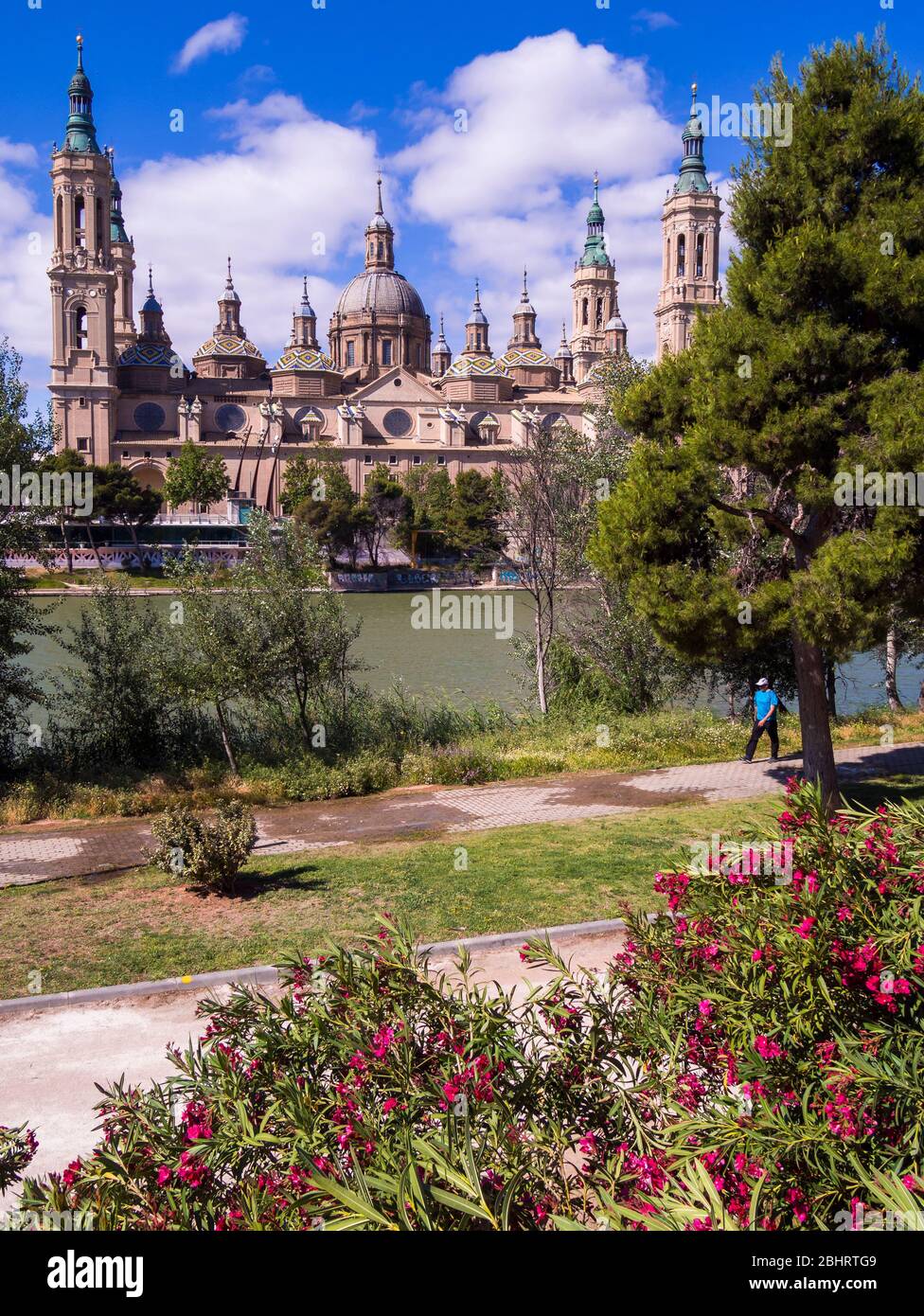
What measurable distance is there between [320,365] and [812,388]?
83044 mm

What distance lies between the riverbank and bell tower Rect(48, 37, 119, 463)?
230 feet

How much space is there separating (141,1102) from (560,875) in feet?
18.8

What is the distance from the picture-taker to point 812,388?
9773 mm

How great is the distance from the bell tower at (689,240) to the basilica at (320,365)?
116 mm

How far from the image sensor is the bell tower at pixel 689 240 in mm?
75688

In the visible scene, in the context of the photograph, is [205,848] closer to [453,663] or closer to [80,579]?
[453,663]

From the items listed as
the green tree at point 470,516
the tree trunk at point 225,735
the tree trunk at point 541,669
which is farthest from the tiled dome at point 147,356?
the tree trunk at point 225,735

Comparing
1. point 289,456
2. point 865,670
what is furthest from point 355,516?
point 865,670

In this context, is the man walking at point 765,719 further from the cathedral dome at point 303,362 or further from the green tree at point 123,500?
the cathedral dome at point 303,362

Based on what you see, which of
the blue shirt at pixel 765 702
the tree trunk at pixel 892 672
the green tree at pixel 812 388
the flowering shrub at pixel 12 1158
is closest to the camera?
the flowering shrub at pixel 12 1158

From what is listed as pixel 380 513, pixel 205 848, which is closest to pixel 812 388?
pixel 205 848

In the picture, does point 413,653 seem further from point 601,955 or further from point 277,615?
point 601,955

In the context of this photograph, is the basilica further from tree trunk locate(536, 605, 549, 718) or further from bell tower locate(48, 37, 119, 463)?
tree trunk locate(536, 605, 549, 718)

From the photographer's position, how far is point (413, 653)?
32.0 meters
